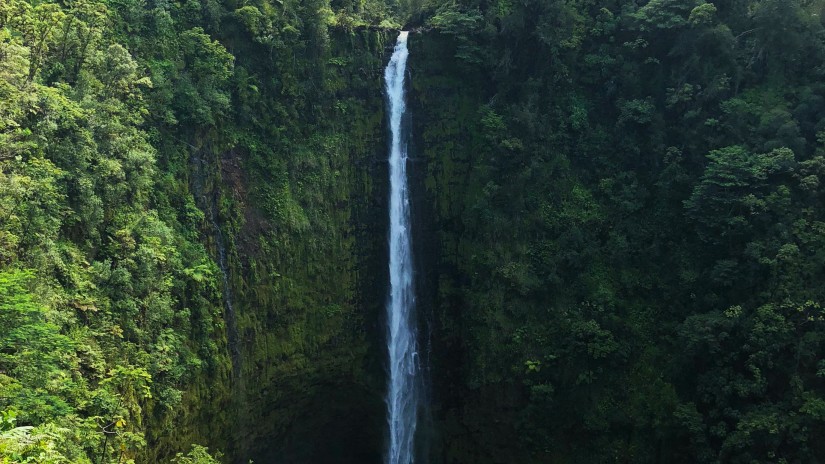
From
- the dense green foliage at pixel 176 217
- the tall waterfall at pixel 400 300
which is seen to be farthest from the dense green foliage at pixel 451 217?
the tall waterfall at pixel 400 300

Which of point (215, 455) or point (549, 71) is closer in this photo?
point (215, 455)

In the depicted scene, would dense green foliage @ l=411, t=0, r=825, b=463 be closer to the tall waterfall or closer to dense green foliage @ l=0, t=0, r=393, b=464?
the tall waterfall

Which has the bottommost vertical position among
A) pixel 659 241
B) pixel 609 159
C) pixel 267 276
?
pixel 267 276

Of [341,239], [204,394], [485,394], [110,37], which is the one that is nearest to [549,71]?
[341,239]

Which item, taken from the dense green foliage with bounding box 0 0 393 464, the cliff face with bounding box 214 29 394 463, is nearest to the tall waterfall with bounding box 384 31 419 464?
the cliff face with bounding box 214 29 394 463

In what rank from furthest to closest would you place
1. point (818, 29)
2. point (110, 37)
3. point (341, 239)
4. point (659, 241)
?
point (341, 239)
point (659, 241)
point (818, 29)
point (110, 37)

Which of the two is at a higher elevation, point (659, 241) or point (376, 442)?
point (659, 241)

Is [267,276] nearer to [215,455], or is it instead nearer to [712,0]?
[215,455]
